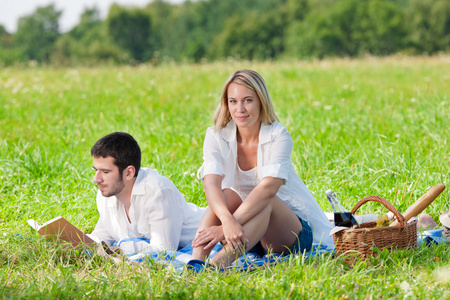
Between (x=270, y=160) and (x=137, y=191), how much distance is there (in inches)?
36.3

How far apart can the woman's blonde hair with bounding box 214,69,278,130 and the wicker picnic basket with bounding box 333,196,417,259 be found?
37.0 inches

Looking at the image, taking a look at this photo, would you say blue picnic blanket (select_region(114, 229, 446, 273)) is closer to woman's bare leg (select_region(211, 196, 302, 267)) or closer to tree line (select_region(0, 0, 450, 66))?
woman's bare leg (select_region(211, 196, 302, 267))

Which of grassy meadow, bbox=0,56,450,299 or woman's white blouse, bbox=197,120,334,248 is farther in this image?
woman's white blouse, bbox=197,120,334,248

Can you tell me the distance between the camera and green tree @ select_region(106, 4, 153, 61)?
68.1 metres

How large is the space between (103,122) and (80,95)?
211cm

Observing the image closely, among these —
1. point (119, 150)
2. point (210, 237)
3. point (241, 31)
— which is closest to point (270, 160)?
point (210, 237)

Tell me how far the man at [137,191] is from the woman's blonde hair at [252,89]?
615mm

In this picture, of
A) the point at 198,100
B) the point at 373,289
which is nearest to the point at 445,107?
the point at 198,100

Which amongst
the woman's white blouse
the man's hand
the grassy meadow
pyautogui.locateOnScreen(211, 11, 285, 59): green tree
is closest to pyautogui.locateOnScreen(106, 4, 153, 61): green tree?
pyautogui.locateOnScreen(211, 11, 285, 59): green tree

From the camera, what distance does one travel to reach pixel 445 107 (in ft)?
22.8

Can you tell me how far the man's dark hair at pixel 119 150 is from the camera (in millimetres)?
3605

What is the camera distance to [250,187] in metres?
3.84

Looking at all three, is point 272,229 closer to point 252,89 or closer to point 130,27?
point 252,89

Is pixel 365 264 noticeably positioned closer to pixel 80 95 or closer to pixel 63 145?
pixel 63 145
